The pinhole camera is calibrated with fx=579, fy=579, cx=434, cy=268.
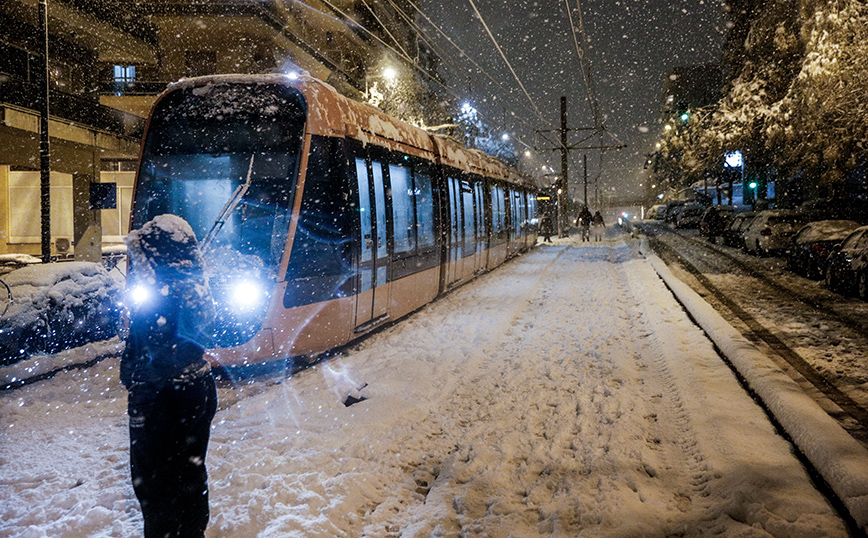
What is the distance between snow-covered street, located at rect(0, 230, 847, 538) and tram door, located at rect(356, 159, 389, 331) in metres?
0.66

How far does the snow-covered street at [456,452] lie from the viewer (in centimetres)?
355

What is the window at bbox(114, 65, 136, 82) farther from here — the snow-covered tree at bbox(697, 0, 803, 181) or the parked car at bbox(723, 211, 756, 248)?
the parked car at bbox(723, 211, 756, 248)

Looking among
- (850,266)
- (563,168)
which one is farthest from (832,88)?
(563,168)

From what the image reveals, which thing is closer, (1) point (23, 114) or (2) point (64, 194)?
(1) point (23, 114)

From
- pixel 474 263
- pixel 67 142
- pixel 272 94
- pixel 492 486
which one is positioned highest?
pixel 67 142

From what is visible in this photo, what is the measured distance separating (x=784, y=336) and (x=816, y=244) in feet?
24.2

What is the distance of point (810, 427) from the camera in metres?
4.52

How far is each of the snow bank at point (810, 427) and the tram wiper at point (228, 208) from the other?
5822 millimetres

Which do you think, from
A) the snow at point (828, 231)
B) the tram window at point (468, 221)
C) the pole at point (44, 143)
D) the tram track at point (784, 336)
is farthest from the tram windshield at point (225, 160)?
the snow at point (828, 231)

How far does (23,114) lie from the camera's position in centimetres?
1759

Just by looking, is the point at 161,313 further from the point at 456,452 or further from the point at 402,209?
the point at 402,209

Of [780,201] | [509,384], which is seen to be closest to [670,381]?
[509,384]

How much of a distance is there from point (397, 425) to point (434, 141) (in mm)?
7590

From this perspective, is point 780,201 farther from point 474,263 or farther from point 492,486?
point 492,486
